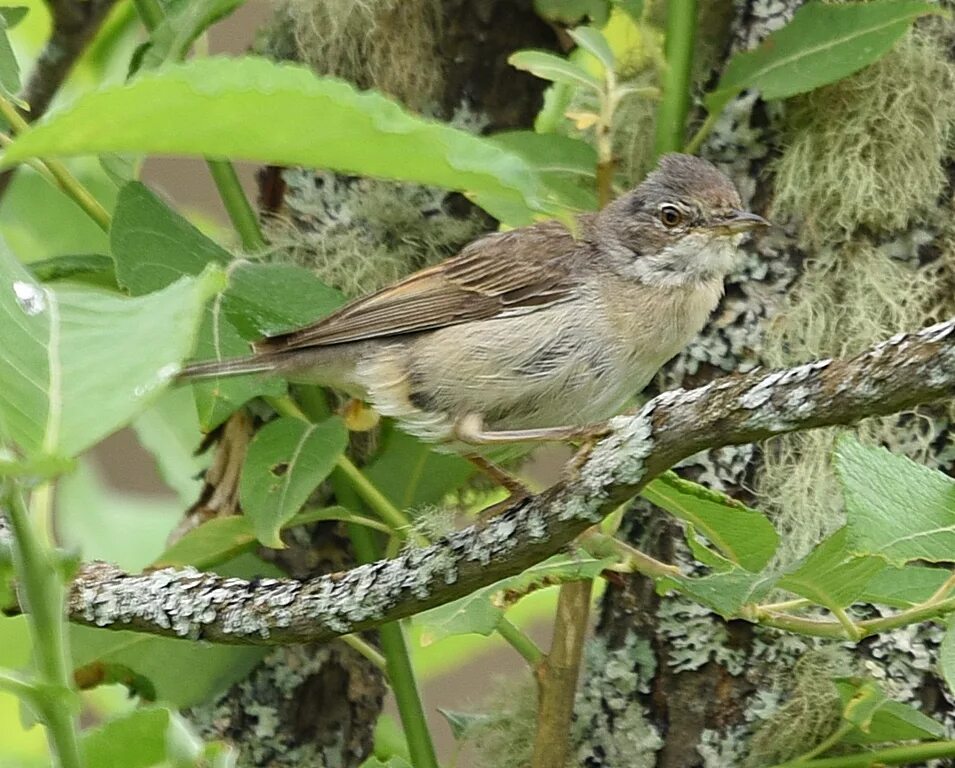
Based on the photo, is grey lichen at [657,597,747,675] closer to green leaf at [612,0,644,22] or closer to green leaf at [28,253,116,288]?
green leaf at [612,0,644,22]

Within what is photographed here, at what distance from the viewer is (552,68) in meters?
2.72

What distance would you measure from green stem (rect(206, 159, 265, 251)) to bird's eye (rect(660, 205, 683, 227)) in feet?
3.01

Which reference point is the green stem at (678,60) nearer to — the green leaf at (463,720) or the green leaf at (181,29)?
the green leaf at (181,29)

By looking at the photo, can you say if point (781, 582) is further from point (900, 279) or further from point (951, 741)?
point (900, 279)

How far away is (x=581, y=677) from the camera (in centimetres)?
301

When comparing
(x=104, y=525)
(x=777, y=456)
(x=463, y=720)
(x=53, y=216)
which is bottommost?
(x=463, y=720)

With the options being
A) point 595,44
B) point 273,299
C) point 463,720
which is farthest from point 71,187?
point 463,720

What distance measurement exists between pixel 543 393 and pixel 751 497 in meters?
0.50

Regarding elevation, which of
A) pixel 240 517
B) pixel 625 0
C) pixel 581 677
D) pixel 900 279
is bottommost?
pixel 581 677

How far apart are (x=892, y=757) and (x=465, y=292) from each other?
1.30 m

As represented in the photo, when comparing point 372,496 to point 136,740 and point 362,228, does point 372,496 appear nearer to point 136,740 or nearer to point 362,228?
point 362,228

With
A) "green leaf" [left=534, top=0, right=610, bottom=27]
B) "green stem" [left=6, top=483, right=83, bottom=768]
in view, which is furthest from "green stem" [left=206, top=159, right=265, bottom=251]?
"green stem" [left=6, top=483, right=83, bottom=768]

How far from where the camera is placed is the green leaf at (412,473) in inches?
113

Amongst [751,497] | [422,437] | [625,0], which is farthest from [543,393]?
[625,0]
